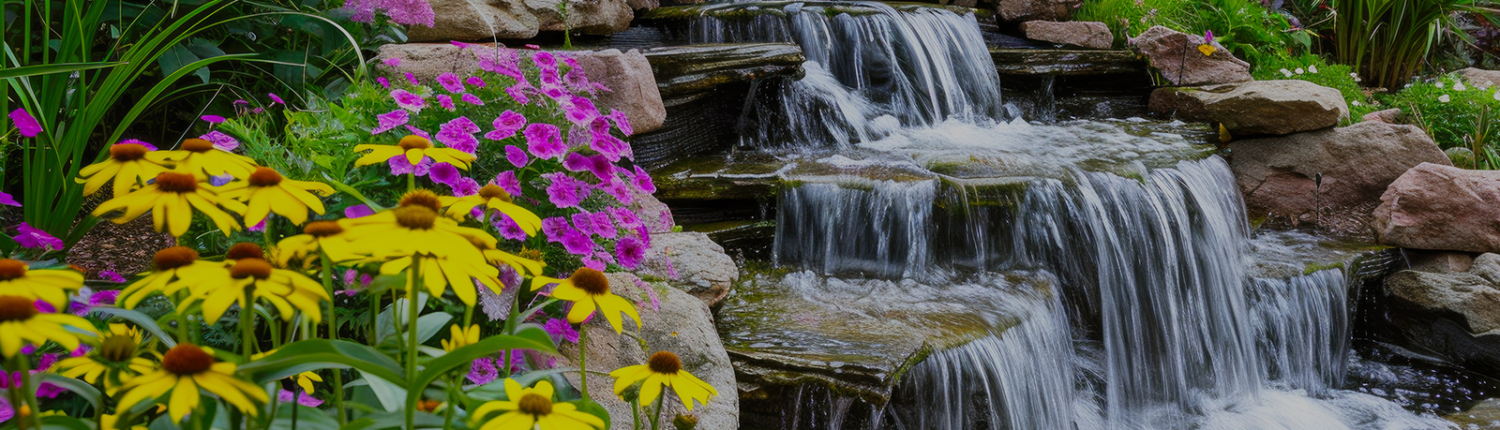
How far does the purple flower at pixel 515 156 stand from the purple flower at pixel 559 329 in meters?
0.31

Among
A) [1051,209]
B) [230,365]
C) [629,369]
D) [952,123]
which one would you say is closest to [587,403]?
[629,369]

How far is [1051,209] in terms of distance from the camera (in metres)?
3.67

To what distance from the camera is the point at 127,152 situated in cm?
93

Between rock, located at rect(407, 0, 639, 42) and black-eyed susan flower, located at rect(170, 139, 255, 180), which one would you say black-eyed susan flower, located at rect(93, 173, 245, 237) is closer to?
black-eyed susan flower, located at rect(170, 139, 255, 180)

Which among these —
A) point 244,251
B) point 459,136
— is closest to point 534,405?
point 244,251

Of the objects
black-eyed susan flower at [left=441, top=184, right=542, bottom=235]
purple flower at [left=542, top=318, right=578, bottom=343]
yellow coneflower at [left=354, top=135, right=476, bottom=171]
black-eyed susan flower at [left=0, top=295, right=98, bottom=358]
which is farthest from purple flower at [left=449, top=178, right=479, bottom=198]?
black-eyed susan flower at [left=0, top=295, right=98, bottom=358]

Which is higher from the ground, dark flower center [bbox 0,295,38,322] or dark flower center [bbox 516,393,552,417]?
dark flower center [bbox 0,295,38,322]

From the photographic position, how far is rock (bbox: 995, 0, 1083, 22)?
21.6ft

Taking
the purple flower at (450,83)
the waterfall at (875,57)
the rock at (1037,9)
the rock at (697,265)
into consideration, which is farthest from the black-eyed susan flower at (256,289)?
the rock at (1037,9)

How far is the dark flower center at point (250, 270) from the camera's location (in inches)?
28.6

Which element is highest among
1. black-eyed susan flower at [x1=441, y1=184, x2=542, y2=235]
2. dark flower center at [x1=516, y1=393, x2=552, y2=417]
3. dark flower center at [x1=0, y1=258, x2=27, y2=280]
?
dark flower center at [x1=0, y1=258, x2=27, y2=280]

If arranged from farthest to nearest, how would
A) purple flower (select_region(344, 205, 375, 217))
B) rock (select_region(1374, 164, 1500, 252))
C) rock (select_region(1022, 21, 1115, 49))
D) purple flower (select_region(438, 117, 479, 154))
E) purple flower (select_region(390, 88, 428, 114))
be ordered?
1. rock (select_region(1022, 21, 1115, 49))
2. rock (select_region(1374, 164, 1500, 252))
3. purple flower (select_region(390, 88, 428, 114))
4. purple flower (select_region(438, 117, 479, 154))
5. purple flower (select_region(344, 205, 375, 217))

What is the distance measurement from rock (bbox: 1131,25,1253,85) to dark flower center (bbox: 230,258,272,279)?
576 centimetres

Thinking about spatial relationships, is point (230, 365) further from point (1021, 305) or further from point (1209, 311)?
point (1209, 311)
